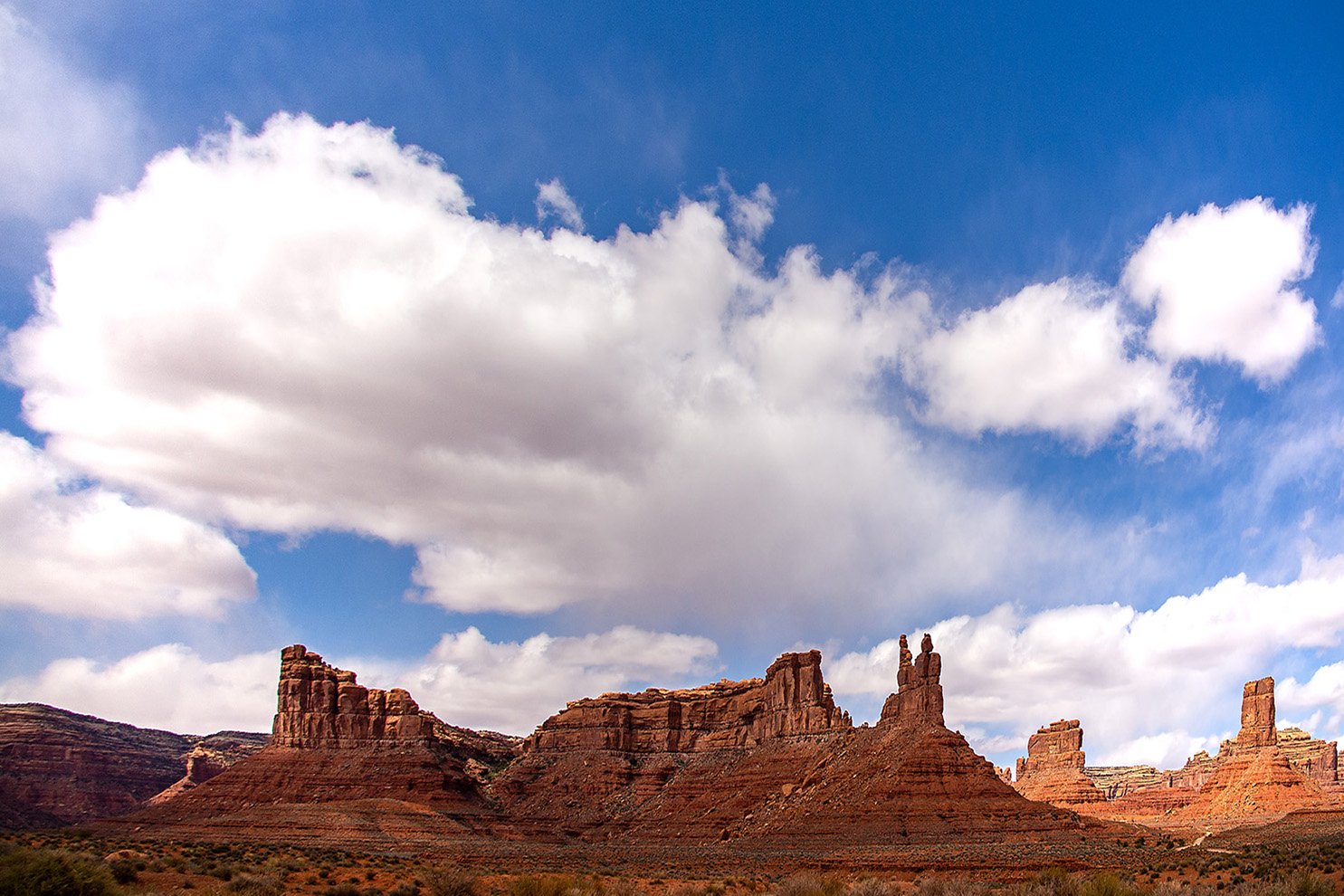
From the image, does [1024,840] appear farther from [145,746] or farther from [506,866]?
[145,746]

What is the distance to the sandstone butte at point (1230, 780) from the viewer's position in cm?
12712

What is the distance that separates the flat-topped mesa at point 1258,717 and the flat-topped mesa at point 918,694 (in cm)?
8949

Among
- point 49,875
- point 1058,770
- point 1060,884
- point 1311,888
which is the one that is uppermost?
point 49,875

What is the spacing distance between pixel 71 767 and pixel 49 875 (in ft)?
487

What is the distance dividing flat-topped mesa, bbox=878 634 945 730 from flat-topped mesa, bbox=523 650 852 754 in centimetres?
Answer: 1987

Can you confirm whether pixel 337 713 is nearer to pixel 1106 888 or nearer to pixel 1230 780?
pixel 1106 888

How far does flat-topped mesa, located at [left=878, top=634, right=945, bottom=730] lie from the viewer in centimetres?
9906

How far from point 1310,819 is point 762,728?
66064 millimetres

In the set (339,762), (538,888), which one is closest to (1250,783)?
(339,762)

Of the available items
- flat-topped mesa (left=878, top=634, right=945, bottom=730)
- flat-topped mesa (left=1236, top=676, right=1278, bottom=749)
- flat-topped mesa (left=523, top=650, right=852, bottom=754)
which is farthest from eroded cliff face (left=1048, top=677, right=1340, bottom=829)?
flat-topped mesa (left=523, top=650, right=852, bottom=754)

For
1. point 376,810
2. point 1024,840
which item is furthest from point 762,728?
point 1024,840

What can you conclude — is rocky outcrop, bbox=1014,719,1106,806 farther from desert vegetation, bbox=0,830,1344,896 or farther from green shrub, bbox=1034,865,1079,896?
green shrub, bbox=1034,865,1079,896

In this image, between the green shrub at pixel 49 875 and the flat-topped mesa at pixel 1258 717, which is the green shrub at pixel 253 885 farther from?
the flat-topped mesa at pixel 1258 717

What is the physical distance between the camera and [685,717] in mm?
149625
